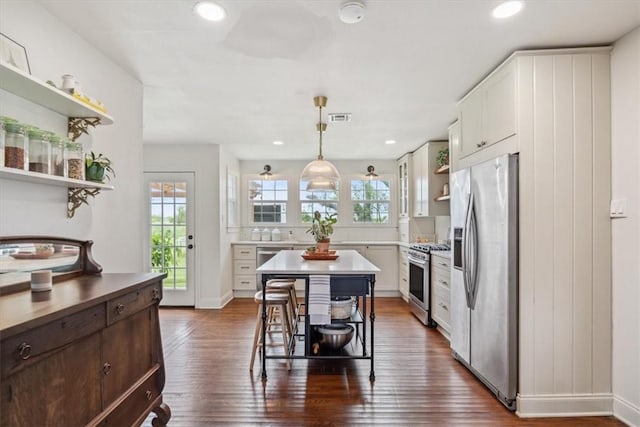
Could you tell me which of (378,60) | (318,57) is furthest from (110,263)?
(378,60)

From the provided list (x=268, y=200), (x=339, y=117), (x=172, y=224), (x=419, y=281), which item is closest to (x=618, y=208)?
(x=339, y=117)

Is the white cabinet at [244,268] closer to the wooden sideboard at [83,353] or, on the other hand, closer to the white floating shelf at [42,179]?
the wooden sideboard at [83,353]

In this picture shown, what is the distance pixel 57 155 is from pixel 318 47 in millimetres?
1644

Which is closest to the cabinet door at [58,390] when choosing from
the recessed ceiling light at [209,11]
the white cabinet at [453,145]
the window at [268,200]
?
the recessed ceiling light at [209,11]

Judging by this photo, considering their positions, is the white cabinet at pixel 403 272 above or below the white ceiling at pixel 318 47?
below

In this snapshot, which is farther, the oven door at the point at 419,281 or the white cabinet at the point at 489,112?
the oven door at the point at 419,281

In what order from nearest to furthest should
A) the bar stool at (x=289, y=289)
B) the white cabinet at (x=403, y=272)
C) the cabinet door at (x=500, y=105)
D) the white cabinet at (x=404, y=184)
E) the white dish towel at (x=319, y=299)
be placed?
1. the cabinet door at (x=500, y=105)
2. the white dish towel at (x=319, y=299)
3. the bar stool at (x=289, y=289)
4. the white cabinet at (x=403, y=272)
5. the white cabinet at (x=404, y=184)

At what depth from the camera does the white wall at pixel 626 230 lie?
2107 mm

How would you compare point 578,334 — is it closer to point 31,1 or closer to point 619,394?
point 619,394

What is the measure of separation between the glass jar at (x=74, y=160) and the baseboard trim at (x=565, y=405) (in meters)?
3.11

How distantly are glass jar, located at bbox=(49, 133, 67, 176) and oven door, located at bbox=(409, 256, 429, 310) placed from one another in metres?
3.82

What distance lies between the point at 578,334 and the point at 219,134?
4241 millimetres

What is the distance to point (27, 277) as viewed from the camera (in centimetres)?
163

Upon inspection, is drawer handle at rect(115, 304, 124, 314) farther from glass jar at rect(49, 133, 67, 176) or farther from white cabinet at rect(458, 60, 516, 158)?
white cabinet at rect(458, 60, 516, 158)
